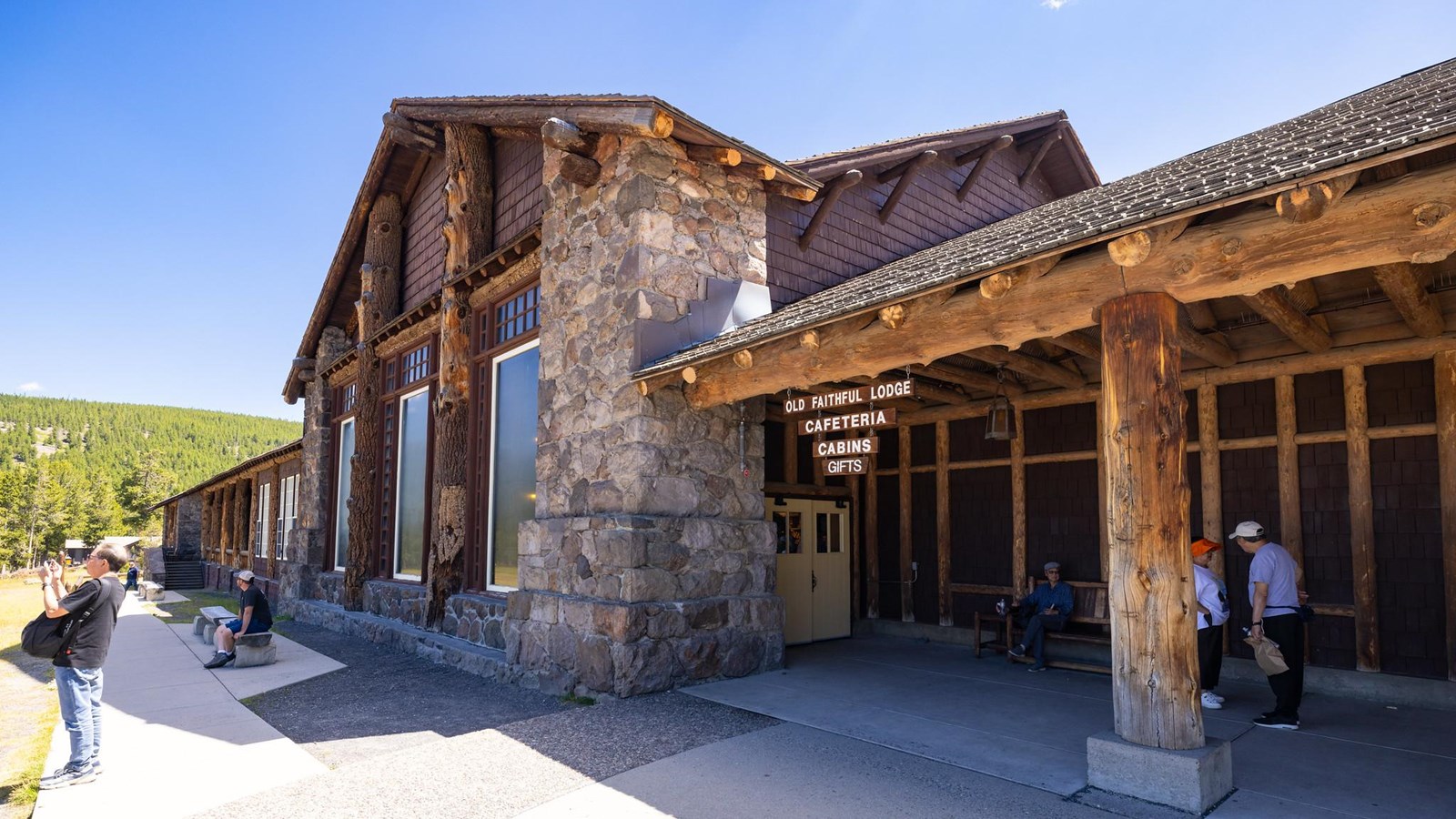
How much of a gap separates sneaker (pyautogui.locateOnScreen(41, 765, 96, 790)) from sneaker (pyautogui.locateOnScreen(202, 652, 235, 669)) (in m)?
5.07

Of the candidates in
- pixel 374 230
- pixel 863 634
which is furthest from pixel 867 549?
pixel 374 230

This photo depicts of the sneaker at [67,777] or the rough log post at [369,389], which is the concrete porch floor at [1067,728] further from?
the rough log post at [369,389]

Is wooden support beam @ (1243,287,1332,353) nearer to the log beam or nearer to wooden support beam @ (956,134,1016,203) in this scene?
the log beam

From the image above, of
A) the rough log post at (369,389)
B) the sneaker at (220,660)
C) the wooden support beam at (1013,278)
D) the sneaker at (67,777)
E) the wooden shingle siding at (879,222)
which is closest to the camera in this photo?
the wooden support beam at (1013,278)

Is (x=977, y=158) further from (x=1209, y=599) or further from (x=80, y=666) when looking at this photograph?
(x=80, y=666)

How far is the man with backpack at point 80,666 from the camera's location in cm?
539

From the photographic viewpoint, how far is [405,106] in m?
11.8

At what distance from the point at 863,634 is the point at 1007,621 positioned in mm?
2549

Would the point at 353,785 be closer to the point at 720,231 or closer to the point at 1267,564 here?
the point at 720,231

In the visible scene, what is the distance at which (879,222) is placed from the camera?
11305 millimetres

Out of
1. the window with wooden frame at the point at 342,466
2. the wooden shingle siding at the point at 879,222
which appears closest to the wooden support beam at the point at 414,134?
the window with wooden frame at the point at 342,466

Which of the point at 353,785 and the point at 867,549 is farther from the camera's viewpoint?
the point at 867,549

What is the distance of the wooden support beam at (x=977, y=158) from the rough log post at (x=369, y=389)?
989 centimetres

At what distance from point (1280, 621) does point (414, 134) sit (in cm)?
1190
